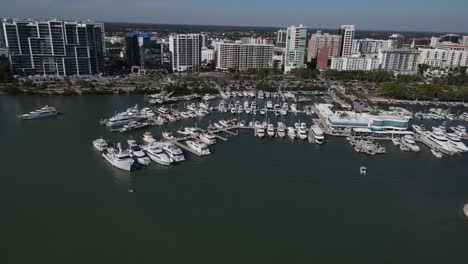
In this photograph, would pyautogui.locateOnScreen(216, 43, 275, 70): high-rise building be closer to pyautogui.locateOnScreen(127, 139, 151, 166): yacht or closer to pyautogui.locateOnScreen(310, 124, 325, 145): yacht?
pyautogui.locateOnScreen(310, 124, 325, 145): yacht

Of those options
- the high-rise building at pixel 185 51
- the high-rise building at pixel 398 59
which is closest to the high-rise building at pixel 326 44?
the high-rise building at pixel 398 59

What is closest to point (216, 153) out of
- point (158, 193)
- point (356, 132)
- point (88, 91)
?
point (158, 193)

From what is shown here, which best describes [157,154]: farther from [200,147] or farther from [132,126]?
[132,126]

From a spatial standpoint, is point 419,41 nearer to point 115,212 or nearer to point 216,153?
point 216,153

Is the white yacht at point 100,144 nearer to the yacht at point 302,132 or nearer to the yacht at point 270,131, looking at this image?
the yacht at point 270,131

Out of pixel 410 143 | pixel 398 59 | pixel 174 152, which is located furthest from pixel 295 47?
pixel 174 152

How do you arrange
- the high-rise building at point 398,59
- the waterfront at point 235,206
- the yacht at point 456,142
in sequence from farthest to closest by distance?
1. the high-rise building at point 398,59
2. the yacht at point 456,142
3. the waterfront at point 235,206
